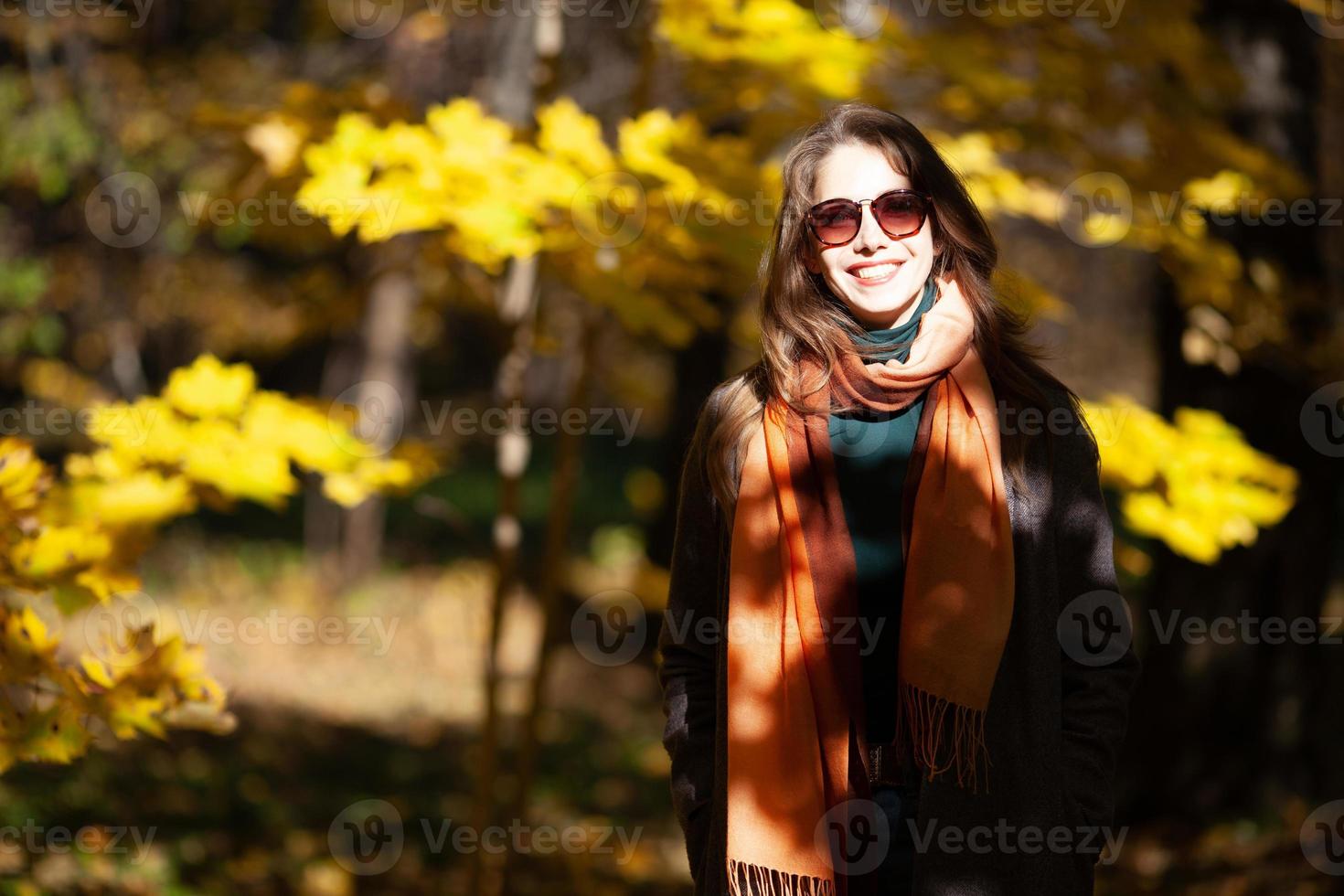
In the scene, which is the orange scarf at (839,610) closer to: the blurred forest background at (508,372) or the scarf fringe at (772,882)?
the scarf fringe at (772,882)

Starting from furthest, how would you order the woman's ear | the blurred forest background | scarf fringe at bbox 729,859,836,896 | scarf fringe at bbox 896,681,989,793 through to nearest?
the blurred forest background
the woman's ear
scarf fringe at bbox 729,859,836,896
scarf fringe at bbox 896,681,989,793

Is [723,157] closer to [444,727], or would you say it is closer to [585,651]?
[444,727]

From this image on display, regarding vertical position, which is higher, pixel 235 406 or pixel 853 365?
pixel 853 365

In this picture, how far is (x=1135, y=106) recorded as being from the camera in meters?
3.46

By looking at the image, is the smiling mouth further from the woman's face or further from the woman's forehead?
the woman's forehead

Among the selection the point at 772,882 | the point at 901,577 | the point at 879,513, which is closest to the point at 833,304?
the point at 879,513

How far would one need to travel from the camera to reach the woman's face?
5.82 feet

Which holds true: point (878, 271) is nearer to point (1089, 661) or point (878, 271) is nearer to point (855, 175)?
point (855, 175)

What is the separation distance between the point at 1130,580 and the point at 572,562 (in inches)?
203

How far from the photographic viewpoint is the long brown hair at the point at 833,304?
183 centimetres

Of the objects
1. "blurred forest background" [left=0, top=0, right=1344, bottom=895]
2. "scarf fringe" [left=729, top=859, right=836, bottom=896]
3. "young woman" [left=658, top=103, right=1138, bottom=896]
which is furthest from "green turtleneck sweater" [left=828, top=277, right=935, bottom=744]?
"blurred forest background" [left=0, top=0, right=1344, bottom=895]

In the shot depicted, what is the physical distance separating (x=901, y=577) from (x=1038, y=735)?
0.29 meters

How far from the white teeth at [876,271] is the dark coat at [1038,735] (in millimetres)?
210

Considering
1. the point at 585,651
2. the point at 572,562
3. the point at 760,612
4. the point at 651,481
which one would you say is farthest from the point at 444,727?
the point at 760,612
